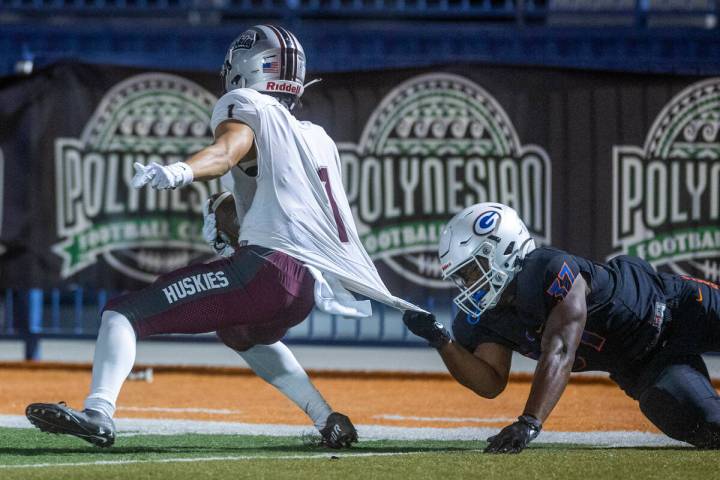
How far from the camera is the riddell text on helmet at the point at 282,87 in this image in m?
6.30

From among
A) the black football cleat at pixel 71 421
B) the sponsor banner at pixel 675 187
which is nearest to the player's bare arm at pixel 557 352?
the black football cleat at pixel 71 421

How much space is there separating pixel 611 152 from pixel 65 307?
4628 millimetres

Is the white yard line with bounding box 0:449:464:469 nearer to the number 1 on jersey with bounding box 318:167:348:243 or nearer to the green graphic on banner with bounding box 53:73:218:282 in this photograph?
the number 1 on jersey with bounding box 318:167:348:243

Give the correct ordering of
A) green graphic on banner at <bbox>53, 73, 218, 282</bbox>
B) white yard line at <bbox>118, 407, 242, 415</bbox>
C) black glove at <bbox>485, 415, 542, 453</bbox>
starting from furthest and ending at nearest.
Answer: green graphic on banner at <bbox>53, 73, 218, 282</bbox>
white yard line at <bbox>118, 407, 242, 415</bbox>
black glove at <bbox>485, 415, 542, 453</bbox>

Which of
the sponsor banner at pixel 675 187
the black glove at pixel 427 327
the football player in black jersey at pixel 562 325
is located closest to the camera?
the football player in black jersey at pixel 562 325

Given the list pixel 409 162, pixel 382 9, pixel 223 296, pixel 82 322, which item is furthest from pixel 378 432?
pixel 382 9

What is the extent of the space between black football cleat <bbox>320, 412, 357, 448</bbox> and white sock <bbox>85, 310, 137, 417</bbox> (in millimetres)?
1012

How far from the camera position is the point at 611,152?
10.5 meters

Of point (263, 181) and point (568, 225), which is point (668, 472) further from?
point (568, 225)

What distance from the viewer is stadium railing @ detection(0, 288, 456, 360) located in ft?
36.4

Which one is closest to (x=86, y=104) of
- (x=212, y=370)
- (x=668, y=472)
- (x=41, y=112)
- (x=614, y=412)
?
(x=41, y=112)

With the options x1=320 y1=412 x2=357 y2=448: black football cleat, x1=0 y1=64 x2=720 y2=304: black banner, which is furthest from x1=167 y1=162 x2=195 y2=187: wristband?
x1=0 y1=64 x2=720 y2=304: black banner

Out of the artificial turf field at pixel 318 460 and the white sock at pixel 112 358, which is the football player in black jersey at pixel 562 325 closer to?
the artificial turf field at pixel 318 460

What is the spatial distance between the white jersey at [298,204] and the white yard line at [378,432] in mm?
1097
